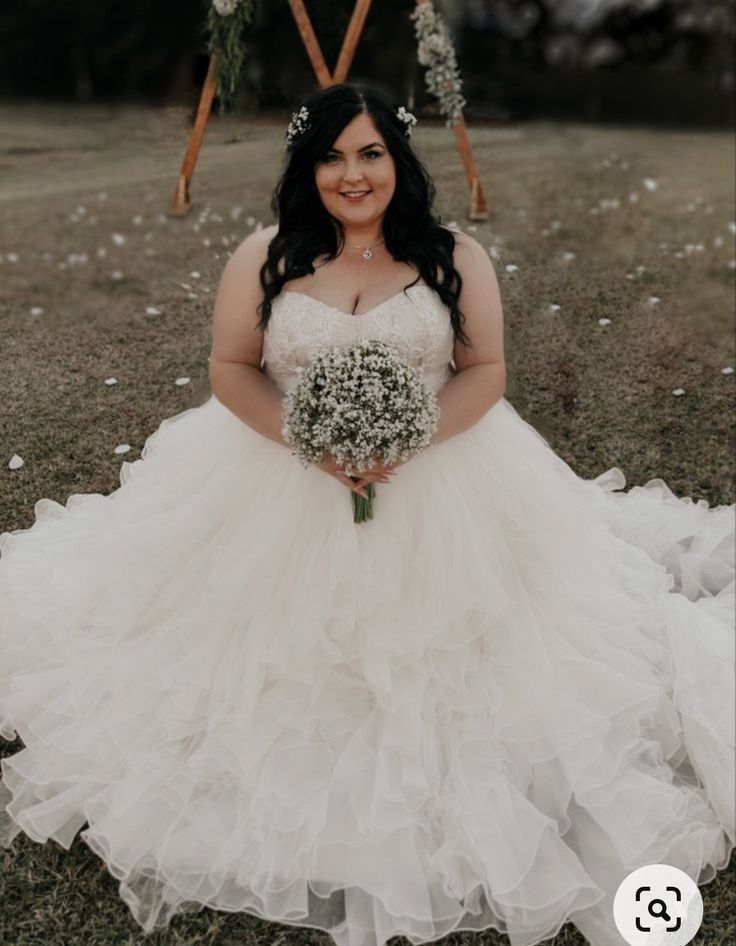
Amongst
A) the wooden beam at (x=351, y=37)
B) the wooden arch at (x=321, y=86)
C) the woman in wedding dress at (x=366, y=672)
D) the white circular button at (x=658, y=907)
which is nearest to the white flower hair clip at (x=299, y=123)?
the woman in wedding dress at (x=366, y=672)

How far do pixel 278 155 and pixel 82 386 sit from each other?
3.48m

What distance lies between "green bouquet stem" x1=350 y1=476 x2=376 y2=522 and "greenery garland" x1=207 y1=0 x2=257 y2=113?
17.6 ft

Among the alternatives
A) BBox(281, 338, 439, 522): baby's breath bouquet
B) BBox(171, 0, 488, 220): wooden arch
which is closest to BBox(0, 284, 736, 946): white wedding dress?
BBox(281, 338, 439, 522): baby's breath bouquet

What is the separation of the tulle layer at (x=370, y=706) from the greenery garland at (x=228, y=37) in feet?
15.8

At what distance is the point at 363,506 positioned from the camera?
2.88 m

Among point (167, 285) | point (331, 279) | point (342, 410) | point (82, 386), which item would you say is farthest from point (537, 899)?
point (167, 285)

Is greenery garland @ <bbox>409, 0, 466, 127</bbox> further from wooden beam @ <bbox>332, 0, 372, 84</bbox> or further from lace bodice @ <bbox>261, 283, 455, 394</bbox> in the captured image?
lace bodice @ <bbox>261, 283, 455, 394</bbox>

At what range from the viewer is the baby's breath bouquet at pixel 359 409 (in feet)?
8.27

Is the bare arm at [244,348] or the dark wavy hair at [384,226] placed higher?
the dark wavy hair at [384,226]

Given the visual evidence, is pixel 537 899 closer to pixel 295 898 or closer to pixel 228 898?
pixel 295 898

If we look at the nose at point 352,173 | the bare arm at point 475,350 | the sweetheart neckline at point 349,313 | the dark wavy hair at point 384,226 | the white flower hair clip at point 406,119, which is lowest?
the bare arm at point 475,350

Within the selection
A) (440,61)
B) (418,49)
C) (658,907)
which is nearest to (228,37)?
(418,49)

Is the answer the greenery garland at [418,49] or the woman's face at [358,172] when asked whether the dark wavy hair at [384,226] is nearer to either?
the woman's face at [358,172]

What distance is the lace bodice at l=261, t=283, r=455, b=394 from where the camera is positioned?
2.87 metres
